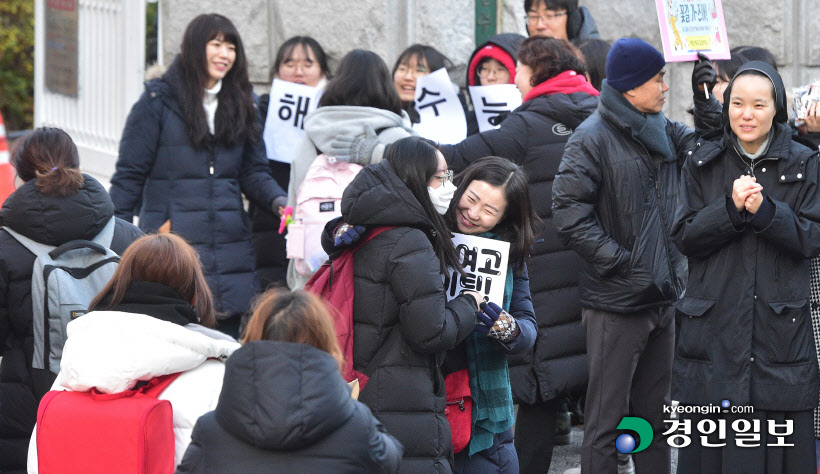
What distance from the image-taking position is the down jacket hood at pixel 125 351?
3418 millimetres

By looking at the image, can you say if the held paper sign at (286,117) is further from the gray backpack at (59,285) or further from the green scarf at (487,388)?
the green scarf at (487,388)

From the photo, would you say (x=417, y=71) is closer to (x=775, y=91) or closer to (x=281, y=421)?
(x=775, y=91)

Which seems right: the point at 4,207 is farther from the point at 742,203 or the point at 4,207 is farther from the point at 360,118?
the point at 742,203

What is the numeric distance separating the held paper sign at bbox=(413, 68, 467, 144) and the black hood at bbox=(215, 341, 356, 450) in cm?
396

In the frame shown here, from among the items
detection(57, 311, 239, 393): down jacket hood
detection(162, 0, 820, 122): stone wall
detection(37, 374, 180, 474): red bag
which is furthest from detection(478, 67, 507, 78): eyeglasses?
detection(37, 374, 180, 474): red bag

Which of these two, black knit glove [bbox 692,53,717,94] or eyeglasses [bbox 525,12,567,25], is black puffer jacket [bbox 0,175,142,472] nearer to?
black knit glove [bbox 692,53,717,94]

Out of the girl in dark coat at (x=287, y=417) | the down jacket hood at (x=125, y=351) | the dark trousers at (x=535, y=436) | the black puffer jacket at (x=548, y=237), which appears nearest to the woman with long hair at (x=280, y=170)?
the black puffer jacket at (x=548, y=237)

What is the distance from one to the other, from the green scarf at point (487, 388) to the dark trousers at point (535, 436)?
4.09 feet

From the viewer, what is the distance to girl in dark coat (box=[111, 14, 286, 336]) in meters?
6.30

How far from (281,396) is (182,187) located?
11.9 ft

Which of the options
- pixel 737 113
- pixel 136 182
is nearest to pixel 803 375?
pixel 737 113

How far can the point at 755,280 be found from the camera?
4762 millimetres

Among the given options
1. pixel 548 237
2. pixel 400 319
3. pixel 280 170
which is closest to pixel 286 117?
pixel 280 170

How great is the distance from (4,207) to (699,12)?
312 centimetres
